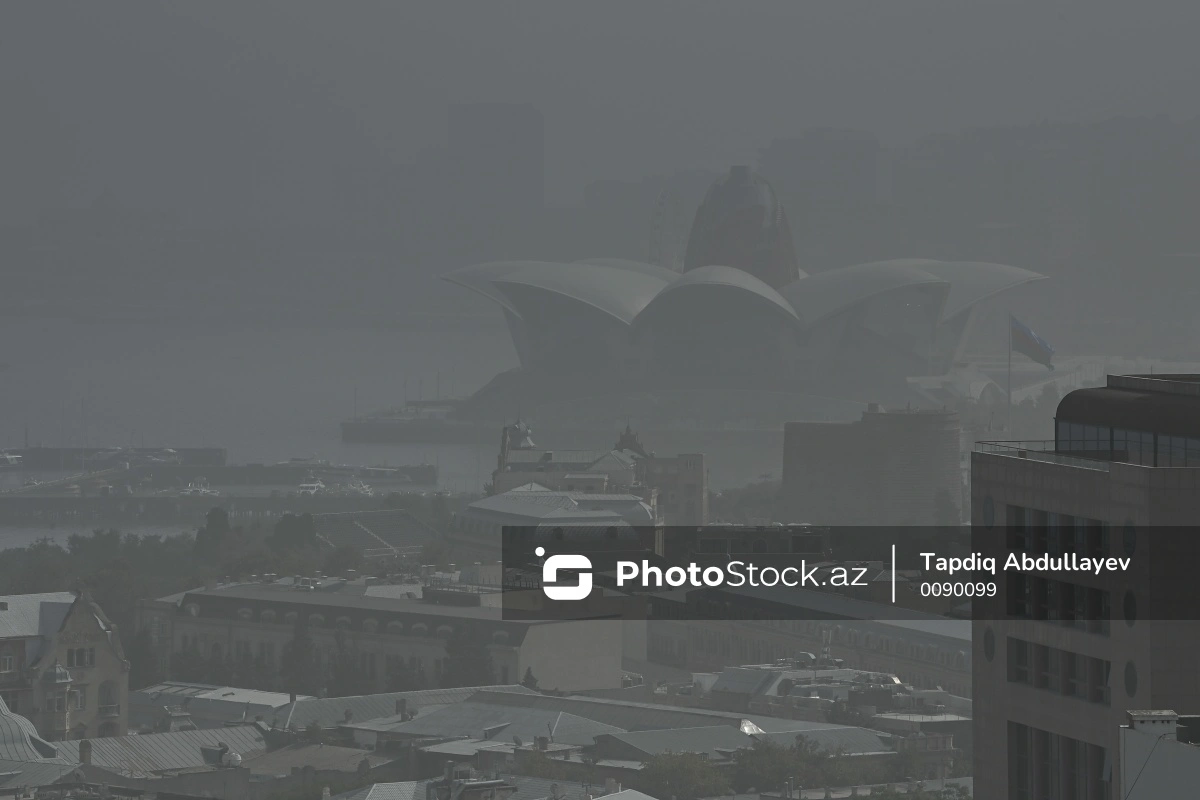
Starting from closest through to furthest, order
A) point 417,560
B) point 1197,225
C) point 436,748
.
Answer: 1. point 436,748
2. point 417,560
3. point 1197,225

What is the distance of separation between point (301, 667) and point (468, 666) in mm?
3085

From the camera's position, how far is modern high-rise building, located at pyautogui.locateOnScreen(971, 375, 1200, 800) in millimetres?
10867

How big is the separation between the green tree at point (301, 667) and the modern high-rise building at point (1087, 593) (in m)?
23.1

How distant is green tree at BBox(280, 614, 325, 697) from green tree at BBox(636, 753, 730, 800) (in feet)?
35.3

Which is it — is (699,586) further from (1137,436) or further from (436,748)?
(1137,436)

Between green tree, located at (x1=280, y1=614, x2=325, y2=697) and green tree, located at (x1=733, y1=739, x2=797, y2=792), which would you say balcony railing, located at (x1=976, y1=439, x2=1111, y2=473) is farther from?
green tree, located at (x1=280, y1=614, x2=325, y2=697)

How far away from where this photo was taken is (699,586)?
3497 cm

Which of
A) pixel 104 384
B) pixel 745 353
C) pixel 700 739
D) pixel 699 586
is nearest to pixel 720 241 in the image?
pixel 745 353

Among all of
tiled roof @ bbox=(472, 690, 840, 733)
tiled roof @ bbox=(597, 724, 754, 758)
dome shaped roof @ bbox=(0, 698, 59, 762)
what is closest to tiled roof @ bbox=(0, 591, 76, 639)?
dome shaped roof @ bbox=(0, 698, 59, 762)

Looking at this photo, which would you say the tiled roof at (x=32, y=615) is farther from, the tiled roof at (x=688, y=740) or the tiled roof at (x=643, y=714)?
the tiled roof at (x=688, y=740)

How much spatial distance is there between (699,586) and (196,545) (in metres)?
17.9

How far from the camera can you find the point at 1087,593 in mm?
11352

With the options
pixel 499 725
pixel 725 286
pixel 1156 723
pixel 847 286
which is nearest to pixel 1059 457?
pixel 1156 723

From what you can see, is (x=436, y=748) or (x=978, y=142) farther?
(x=978, y=142)
